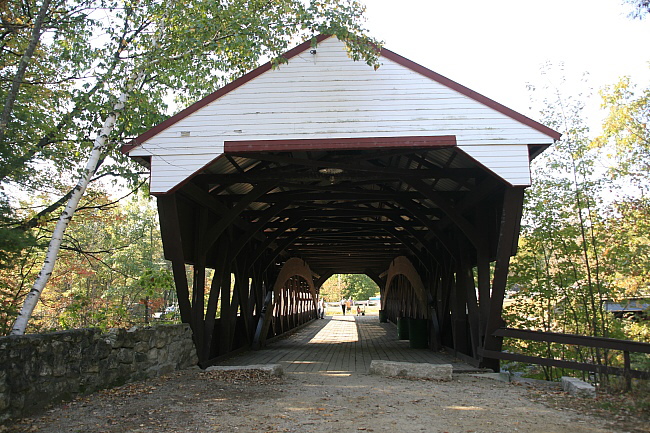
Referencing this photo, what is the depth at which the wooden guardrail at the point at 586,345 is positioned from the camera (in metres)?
5.42

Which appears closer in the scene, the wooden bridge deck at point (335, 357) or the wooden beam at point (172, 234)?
the wooden beam at point (172, 234)

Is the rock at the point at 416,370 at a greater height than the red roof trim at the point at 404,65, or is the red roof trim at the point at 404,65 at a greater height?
the red roof trim at the point at 404,65

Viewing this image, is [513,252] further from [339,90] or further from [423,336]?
[423,336]

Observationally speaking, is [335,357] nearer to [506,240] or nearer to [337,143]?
[506,240]

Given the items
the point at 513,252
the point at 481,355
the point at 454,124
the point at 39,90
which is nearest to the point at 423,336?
the point at 481,355

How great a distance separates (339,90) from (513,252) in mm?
3219

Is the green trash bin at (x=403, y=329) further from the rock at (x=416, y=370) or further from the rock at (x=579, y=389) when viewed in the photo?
the rock at (x=579, y=389)

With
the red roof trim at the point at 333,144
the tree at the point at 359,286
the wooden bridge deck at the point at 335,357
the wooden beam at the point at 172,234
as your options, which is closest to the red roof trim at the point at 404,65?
the red roof trim at the point at 333,144

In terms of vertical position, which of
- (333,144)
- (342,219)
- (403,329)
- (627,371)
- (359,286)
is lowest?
(403,329)

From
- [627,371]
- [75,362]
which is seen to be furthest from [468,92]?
[75,362]

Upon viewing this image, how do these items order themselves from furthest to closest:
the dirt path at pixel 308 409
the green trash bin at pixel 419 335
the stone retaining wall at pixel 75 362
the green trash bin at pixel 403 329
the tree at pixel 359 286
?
the tree at pixel 359 286 → the green trash bin at pixel 403 329 → the green trash bin at pixel 419 335 → the dirt path at pixel 308 409 → the stone retaining wall at pixel 75 362

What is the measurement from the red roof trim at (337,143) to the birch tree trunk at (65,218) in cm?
169

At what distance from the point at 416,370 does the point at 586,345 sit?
2.24m

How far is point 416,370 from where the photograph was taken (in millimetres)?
7277
